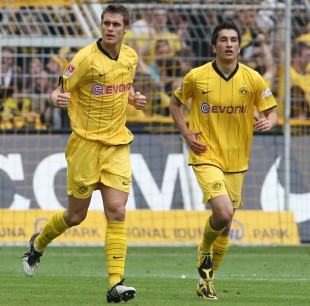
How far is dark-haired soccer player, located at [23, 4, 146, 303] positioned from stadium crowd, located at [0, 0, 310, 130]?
796cm

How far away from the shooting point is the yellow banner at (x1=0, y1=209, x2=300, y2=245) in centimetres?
1588

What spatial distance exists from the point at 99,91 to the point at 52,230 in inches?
56.6

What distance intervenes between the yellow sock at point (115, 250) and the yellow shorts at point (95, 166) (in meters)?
0.35

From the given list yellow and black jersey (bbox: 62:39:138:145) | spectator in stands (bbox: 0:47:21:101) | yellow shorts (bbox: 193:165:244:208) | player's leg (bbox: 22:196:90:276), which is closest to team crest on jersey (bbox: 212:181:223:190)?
yellow shorts (bbox: 193:165:244:208)

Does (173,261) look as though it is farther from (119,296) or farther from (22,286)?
A: (119,296)

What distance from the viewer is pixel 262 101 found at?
984 centimetres

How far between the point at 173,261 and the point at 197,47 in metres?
4.94

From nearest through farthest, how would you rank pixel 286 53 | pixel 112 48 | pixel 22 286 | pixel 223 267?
1. pixel 112 48
2. pixel 22 286
3. pixel 223 267
4. pixel 286 53

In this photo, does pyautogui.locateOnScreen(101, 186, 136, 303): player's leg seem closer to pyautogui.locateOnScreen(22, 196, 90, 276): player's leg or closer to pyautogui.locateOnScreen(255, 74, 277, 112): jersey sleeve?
pyautogui.locateOnScreen(22, 196, 90, 276): player's leg

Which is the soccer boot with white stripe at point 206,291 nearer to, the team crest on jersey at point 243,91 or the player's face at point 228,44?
the team crest on jersey at point 243,91

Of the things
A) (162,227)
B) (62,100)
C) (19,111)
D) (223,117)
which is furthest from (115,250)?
(19,111)

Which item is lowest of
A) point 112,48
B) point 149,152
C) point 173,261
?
point 173,261

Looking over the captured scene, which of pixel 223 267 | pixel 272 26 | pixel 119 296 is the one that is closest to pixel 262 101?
pixel 119 296

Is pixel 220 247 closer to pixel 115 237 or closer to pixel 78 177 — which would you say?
pixel 115 237
